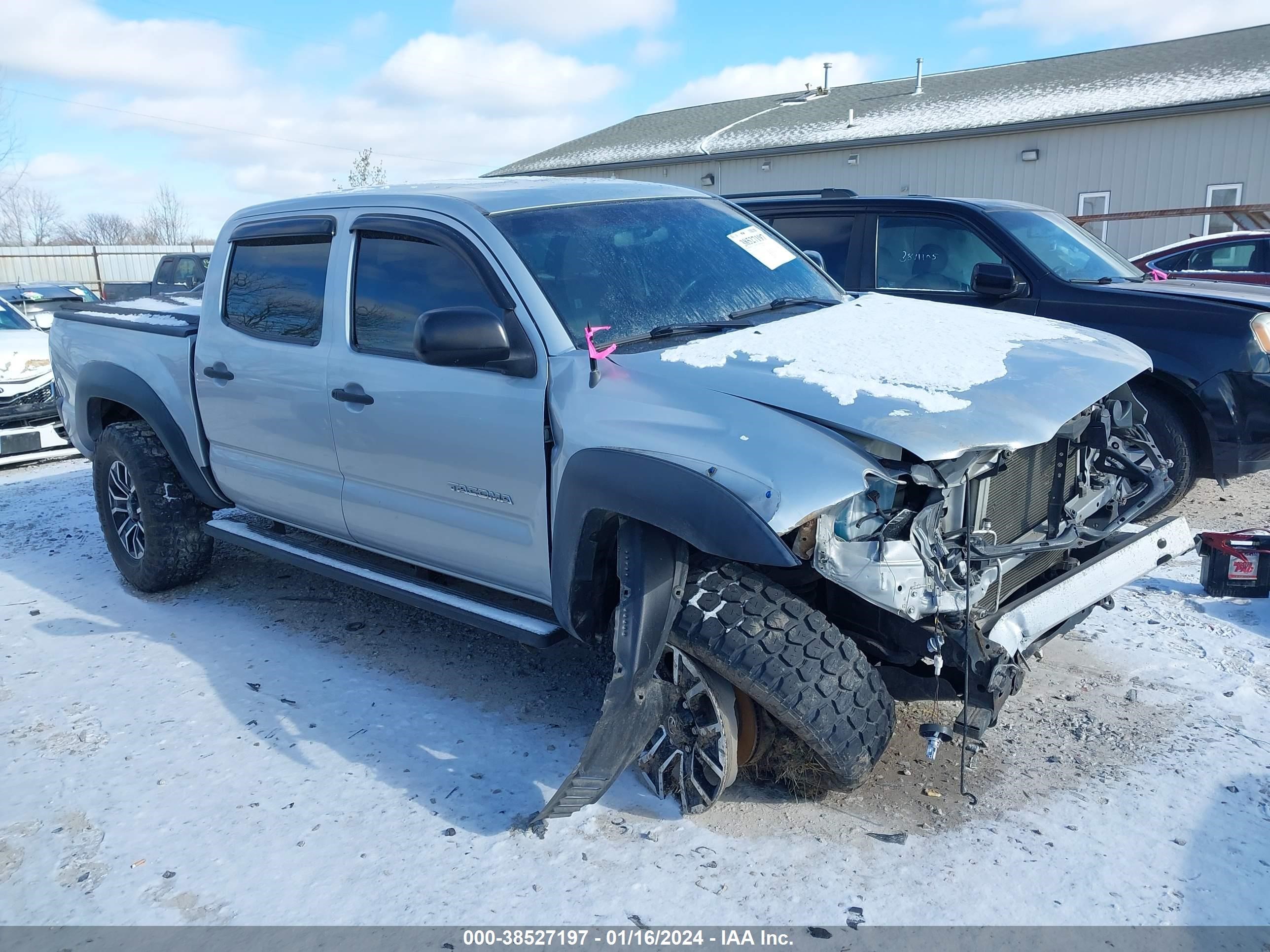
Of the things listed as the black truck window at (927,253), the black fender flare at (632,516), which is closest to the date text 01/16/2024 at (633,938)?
the black fender flare at (632,516)

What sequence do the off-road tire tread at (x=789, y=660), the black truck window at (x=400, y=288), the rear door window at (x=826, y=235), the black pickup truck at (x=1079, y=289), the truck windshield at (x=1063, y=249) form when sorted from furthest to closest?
1. the rear door window at (x=826, y=235)
2. the truck windshield at (x=1063, y=249)
3. the black pickup truck at (x=1079, y=289)
4. the black truck window at (x=400, y=288)
5. the off-road tire tread at (x=789, y=660)

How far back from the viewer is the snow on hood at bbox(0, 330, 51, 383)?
29.6ft

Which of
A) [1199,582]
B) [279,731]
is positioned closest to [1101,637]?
[1199,582]

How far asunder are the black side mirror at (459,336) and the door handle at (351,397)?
0.72m

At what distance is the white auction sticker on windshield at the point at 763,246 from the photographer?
4207mm

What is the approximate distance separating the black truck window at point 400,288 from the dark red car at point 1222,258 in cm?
836

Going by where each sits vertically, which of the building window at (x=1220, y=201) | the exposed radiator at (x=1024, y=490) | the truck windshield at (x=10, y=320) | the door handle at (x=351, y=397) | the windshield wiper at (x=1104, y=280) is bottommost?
the exposed radiator at (x=1024, y=490)

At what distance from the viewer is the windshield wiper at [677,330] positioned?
3.37m

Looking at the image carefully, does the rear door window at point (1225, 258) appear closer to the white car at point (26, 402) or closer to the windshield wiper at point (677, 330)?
the windshield wiper at point (677, 330)

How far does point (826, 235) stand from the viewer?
678 cm

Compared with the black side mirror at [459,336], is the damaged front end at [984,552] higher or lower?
lower

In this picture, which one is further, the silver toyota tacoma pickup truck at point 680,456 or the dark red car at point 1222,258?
the dark red car at point 1222,258

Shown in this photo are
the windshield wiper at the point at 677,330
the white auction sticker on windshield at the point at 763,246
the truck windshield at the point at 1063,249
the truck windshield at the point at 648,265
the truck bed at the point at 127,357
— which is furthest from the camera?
the truck windshield at the point at 1063,249

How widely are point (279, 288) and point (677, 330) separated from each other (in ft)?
6.85
